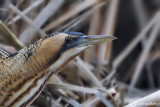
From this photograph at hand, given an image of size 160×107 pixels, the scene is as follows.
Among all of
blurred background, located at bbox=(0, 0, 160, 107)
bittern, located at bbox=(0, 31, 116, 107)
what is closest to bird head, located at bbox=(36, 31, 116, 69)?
bittern, located at bbox=(0, 31, 116, 107)

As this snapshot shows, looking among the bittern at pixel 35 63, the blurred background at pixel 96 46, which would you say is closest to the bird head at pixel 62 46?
the bittern at pixel 35 63

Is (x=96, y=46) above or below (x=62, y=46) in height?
above

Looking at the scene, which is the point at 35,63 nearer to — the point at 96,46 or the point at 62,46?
the point at 62,46

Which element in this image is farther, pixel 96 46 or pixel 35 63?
pixel 96 46

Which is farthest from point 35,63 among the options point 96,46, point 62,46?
point 96,46

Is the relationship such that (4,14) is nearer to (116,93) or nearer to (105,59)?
(105,59)

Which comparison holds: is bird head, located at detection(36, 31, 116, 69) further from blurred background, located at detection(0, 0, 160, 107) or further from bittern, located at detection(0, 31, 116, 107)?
blurred background, located at detection(0, 0, 160, 107)
